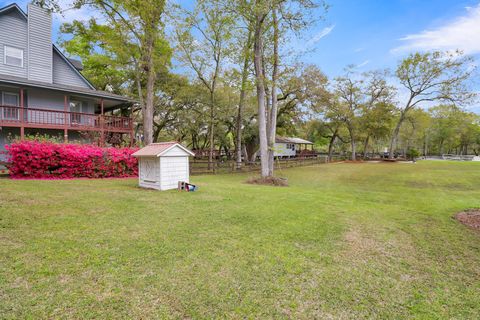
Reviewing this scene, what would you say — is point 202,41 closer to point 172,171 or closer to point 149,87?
point 149,87

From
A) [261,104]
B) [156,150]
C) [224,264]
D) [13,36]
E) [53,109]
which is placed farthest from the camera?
[53,109]

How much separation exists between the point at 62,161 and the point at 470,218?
1399 centimetres

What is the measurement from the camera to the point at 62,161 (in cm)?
1064

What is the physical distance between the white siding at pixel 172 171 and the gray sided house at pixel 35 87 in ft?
33.0

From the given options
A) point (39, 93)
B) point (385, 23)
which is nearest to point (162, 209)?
point (385, 23)

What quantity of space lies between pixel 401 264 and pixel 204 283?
108 inches

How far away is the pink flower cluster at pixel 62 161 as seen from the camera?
9.94 meters

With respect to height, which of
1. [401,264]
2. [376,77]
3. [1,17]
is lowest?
[401,264]

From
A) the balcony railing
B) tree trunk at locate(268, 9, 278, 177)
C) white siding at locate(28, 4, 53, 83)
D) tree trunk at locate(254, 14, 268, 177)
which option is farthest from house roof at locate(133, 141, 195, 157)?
white siding at locate(28, 4, 53, 83)

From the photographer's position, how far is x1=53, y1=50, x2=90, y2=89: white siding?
56.1 ft

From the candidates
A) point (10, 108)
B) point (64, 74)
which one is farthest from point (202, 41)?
point (10, 108)

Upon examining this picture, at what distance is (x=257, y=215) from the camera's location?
551 centimetres

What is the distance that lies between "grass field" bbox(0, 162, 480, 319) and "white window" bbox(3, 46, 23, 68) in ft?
48.1

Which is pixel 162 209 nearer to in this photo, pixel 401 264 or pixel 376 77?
pixel 401 264
